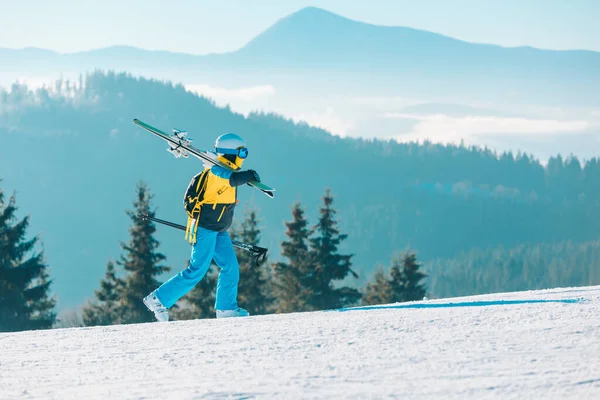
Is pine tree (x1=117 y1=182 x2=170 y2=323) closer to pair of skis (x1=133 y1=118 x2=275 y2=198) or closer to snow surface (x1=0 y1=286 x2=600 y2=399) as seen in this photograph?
pair of skis (x1=133 y1=118 x2=275 y2=198)

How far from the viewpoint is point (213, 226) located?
8977 mm

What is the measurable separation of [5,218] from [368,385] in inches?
1028

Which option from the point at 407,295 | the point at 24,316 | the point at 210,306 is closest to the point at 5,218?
the point at 24,316

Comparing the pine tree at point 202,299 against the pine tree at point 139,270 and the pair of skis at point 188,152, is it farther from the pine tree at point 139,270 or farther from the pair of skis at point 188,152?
the pair of skis at point 188,152

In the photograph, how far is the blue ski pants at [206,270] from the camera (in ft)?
29.3

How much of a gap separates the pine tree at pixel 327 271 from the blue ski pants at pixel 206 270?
2616 cm

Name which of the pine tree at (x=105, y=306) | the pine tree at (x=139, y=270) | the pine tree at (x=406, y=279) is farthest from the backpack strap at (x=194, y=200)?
the pine tree at (x=406, y=279)

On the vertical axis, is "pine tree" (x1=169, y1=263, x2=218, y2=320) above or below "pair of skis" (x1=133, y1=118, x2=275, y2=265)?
below

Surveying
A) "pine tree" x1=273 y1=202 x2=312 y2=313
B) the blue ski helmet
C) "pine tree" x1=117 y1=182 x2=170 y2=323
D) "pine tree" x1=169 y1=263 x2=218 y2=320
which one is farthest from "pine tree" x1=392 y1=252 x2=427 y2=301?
the blue ski helmet

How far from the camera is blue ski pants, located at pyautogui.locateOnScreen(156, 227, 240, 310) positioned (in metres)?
8.94

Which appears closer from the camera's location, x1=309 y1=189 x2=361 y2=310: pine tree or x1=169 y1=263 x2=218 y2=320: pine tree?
x1=169 y1=263 x2=218 y2=320: pine tree

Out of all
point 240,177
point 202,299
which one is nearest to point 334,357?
point 240,177

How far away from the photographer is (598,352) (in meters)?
5.26

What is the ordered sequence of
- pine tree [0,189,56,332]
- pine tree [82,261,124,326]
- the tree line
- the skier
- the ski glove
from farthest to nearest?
pine tree [82,261,124,326] < the tree line < pine tree [0,189,56,332] < the skier < the ski glove
